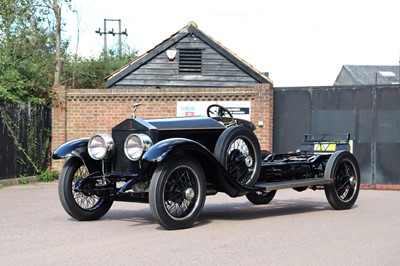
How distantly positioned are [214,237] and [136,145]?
162 centimetres

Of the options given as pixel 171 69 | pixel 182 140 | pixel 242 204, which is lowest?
pixel 242 204

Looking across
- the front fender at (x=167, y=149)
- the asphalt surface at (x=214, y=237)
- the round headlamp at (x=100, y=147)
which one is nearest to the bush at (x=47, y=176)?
the asphalt surface at (x=214, y=237)

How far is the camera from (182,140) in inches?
315

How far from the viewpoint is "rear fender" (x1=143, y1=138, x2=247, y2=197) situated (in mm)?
7691

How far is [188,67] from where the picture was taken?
23062mm

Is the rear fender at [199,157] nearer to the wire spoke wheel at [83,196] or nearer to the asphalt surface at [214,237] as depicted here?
the asphalt surface at [214,237]

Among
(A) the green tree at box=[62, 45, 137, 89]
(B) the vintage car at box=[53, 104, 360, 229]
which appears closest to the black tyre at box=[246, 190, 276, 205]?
(B) the vintage car at box=[53, 104, 360, 229]

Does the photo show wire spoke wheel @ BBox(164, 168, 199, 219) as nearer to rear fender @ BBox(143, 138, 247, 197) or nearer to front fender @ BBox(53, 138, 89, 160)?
rear fender @ BBox(143, 138, 247, 197)

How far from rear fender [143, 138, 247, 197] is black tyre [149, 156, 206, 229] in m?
0.13

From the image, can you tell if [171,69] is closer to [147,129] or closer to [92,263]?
[147,129]

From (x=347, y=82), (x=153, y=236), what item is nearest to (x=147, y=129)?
(x=153, y=236)

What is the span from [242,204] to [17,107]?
23.5ft

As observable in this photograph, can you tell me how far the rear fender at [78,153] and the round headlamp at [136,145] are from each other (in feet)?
2.86

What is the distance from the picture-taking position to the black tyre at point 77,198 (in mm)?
8633
